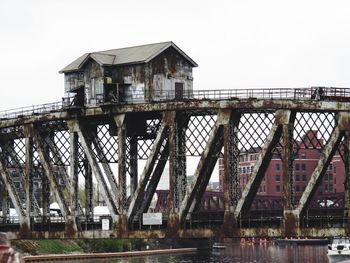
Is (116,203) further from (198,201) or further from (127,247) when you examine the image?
(127,247)

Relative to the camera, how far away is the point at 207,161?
51156mm

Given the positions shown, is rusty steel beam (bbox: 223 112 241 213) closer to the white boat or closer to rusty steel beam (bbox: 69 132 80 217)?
rusty steel beam (bbox: 69 132 80 217)

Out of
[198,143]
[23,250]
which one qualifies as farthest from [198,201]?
[23,250]

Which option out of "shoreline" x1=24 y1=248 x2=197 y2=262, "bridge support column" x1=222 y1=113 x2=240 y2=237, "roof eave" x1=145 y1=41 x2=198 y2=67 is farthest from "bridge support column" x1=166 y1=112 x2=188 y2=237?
"shoreline" x1=24 y1=248 x2=197 y2=262

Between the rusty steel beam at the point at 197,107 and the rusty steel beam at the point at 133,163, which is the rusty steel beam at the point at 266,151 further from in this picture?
the rusty steel beam at the point at 133,163

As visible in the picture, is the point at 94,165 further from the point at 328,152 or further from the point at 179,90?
the point at 328,152

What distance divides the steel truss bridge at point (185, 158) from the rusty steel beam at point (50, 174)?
0.11m

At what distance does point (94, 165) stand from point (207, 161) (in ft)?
33.2

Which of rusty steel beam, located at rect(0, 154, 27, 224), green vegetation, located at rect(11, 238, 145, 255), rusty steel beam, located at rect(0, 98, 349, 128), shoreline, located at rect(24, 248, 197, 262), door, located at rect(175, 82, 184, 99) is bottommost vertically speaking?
shoreline, located at rect(24, 248, 197, 262)

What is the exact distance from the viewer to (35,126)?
63.6 metres

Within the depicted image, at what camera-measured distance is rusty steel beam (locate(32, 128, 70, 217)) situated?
198 ft

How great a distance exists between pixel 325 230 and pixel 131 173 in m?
19.4

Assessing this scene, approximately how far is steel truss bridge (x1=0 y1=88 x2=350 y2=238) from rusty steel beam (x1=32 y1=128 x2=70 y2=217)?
11 centimetres

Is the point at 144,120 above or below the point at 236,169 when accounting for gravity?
above
